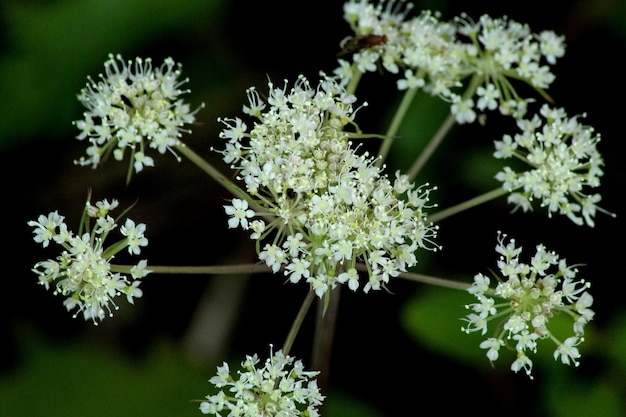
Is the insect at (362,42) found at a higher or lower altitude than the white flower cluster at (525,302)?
higher

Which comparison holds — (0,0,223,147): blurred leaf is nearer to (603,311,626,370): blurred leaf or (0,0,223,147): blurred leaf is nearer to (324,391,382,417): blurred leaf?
(324,391,382,417): blurred leaf

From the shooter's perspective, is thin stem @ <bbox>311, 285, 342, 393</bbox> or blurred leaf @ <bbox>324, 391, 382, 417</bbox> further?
blurred leaf @ <bbox>324, 391, 382, 417</bbox>

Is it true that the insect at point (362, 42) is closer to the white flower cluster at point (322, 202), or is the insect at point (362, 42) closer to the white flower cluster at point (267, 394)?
the white flower cluster at point (322, 202)

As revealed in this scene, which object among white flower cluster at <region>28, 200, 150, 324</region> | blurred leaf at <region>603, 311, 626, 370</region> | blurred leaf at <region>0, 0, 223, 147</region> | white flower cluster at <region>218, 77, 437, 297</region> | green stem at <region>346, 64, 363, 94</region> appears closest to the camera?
white flower cluster at <region>218, 77, 437, 297</region>


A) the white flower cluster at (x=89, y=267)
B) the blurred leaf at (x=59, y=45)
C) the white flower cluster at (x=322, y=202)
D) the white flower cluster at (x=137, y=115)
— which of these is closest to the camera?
the white flower cluster at (x=322, y=202)

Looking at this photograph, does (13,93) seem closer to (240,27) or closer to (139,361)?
(240,27)

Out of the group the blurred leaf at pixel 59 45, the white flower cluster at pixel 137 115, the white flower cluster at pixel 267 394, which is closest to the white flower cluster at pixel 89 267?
the white flower cluster at pixel 137 115

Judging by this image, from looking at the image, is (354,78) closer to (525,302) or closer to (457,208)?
(457,208)

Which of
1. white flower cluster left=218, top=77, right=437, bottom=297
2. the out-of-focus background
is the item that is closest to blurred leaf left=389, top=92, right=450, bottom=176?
the out-of-focus background
